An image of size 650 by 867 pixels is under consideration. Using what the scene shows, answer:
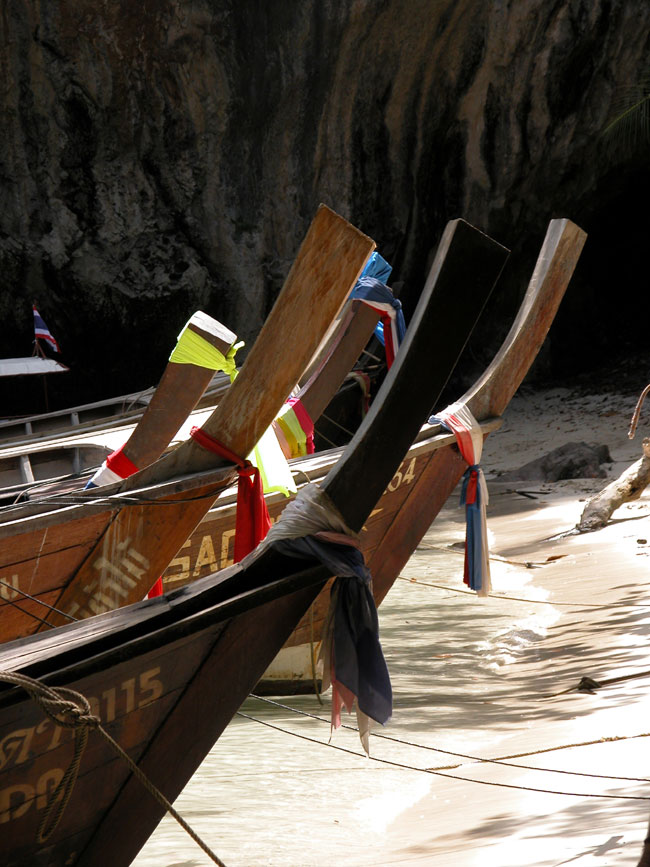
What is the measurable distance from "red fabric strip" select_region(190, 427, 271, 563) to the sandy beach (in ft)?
2.77

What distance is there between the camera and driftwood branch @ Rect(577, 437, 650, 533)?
8.52 meters

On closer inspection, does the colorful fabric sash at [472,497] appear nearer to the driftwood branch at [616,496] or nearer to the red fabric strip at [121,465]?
the red fabric strip at [121,465]

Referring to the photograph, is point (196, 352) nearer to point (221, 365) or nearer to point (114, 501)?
point (221, 365)

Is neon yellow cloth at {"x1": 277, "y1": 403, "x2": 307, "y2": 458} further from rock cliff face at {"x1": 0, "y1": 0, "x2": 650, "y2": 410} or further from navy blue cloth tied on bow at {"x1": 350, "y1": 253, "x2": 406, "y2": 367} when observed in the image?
rock cliff face at {"x1": 0, "y1": 0, "x2": 650, "y2": 410}

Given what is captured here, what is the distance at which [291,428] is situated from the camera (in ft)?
20.1

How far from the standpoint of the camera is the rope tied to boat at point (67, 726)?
2.20 m

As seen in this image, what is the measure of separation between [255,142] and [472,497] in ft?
38.1

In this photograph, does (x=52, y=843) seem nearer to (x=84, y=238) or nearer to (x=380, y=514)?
(x=380, y=514)

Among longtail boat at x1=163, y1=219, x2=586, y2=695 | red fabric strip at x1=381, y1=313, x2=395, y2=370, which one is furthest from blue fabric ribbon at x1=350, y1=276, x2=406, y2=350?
longtail boat at x1=163, y1=219, x2=586, y2=695

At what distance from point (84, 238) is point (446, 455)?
36.7 ft

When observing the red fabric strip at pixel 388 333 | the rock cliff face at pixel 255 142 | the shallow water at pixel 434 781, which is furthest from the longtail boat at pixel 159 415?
the rock cliff face at pixel 255 142

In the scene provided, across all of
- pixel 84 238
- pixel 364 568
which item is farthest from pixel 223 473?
pixel 84 238

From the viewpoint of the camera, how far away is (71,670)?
2.29 meters

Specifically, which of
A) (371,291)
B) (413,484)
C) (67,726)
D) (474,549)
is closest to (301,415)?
(413,484)
